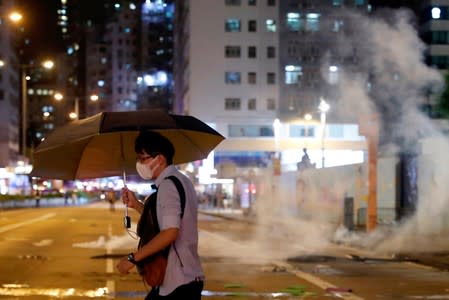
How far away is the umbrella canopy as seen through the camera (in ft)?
19.4

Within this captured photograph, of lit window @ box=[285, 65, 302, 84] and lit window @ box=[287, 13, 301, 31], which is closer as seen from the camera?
lit window @ box=[285, 65, 302, 84]

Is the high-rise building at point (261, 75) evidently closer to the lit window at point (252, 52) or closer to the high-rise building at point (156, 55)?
the lit window at point (252, 52)

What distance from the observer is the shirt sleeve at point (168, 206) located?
4.89 metres

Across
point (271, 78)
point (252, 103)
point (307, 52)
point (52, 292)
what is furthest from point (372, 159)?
point (307, 52)

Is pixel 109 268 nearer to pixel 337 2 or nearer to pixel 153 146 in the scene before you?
pixel 153 146

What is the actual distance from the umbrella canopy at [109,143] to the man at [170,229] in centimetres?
63

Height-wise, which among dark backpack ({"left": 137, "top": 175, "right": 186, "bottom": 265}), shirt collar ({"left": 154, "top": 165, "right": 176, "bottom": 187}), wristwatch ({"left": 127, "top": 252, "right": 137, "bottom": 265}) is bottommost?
wristwatch ({"left": 127, "top": 252, "right": 137, "bottom": 265})

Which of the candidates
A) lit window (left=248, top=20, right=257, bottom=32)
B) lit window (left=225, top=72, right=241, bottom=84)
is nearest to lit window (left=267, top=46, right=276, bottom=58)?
lit window (left=248, top=20, right=257, bottom=32)

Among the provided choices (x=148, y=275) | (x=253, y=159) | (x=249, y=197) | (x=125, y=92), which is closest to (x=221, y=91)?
(x=253, y=159)

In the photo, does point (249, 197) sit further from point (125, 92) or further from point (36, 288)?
point (125, 92)

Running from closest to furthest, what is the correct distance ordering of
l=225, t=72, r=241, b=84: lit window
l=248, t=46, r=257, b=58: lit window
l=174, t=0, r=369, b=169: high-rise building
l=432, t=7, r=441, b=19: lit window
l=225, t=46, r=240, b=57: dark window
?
1. l=432, t=7, r=441, b=19: lit window
2. l=174, t=0, r=369, b=169: high-rise building
3. l=225, t=72, r=241, b=84: lit window
4. l=225, t=46, r=240, b=57: dark window
5. l=248, t=46, r=257, b=58: lit window

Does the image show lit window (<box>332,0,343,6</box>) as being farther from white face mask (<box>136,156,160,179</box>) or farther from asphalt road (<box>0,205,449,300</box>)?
white face mask (<box>136,156,160,179</box>)

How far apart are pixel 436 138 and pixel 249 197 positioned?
24.8 metres

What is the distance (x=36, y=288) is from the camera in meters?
12.8
